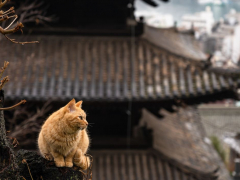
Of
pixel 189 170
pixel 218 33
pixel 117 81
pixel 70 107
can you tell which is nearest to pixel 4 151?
pixel 70 107

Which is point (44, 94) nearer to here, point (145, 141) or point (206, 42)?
point (145, 141)

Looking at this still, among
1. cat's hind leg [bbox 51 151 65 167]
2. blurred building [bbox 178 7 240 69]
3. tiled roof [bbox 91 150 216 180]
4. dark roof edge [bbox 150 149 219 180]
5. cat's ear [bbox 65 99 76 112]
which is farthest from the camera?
blurred building [bbox 178 7 240 69]

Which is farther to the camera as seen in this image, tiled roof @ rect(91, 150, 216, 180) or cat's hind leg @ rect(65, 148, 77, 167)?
tiled roof @ rect(91, 150, 216, 180)

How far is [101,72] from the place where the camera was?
365 inches

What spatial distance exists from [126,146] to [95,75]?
6.56 feet

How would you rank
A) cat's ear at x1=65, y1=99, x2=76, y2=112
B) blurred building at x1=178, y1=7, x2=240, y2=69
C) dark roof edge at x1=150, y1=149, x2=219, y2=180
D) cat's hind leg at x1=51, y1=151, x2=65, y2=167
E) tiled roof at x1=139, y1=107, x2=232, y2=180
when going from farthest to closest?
blurred building at x1=178, y1=7, x2=240, y2=69
tiled roof at x1=139, y1=107, x2=232, y2=180
dark roof edge at x1=150, y1=149, x2=219, y2=180
cat's ear at x1=65, y1=99, x2=76, y2=112
cat's hind leg at x1=51, y1=151, x2=65, y2=167

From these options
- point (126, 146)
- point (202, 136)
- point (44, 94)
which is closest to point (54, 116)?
point (44, 94)

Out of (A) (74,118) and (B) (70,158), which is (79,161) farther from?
(A) (74,118)

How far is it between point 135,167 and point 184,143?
2207 mm

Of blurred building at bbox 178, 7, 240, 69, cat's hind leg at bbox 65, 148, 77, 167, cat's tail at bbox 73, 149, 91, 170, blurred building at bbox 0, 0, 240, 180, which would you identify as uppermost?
cat's hind leg at bbox 65, 148, 77, 167

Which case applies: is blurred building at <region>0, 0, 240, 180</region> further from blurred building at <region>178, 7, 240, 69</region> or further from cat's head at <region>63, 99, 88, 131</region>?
blurred building at <region>178, 7, 240, 69</region>

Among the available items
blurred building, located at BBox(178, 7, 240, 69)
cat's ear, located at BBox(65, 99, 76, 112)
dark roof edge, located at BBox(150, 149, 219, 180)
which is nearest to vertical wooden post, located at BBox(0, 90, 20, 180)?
cat's ear, located at BBox(65, 99, 76, 112)

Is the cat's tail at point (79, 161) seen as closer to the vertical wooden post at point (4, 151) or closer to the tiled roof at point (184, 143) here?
the vertical wooden post at point (4, 151)

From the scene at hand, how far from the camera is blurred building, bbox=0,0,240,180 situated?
29.0 feet
